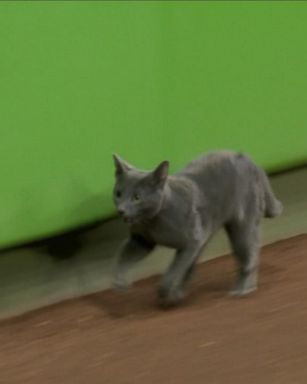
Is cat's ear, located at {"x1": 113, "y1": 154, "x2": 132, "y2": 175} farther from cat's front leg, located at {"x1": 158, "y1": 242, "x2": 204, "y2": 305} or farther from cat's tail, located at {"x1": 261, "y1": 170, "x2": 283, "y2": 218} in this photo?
cat's tail, located at {"x1": 261, "y1": 170, "x2": 283, "y2": 218}

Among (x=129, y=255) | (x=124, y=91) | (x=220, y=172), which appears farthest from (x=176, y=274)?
(x=124, y=91)

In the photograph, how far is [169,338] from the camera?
207 centimetres

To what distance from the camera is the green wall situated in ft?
7.11

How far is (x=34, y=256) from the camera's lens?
90.6 inches

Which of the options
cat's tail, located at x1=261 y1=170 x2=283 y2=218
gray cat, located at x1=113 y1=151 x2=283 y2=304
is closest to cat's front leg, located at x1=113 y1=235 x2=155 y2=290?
gray cat, located at x1=113 y1=151 x2=283 y2=304

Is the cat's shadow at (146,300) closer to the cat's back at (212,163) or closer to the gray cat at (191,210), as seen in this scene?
the gray cat at (191,210)

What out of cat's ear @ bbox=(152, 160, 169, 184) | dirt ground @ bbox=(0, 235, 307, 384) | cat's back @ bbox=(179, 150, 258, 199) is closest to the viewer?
dirt ground @ bbox=(0, 235, 307, 384)

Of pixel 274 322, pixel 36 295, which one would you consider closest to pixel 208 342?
pixel 274 322

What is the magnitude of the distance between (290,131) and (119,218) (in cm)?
44

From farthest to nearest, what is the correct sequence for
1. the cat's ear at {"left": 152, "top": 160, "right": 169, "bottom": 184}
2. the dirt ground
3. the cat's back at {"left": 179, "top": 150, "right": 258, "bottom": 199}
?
the cat's back at {"left": 179, "top": 150, "right": 258, "bottom": 199} → the cat's ear at {"left": 152, "top": 160, "right": 169, "bottom": 184} → the dirt ground

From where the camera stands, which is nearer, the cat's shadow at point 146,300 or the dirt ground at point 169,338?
the dirt ground at point 169,338

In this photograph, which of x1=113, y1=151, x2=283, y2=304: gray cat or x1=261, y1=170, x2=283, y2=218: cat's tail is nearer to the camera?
x1=113, y1=151, x2=283, y2=304: gray cat

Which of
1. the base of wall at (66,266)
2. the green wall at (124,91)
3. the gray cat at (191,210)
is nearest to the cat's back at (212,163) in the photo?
the gray cat at (191,210)

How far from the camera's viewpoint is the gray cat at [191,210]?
2.17 meters
